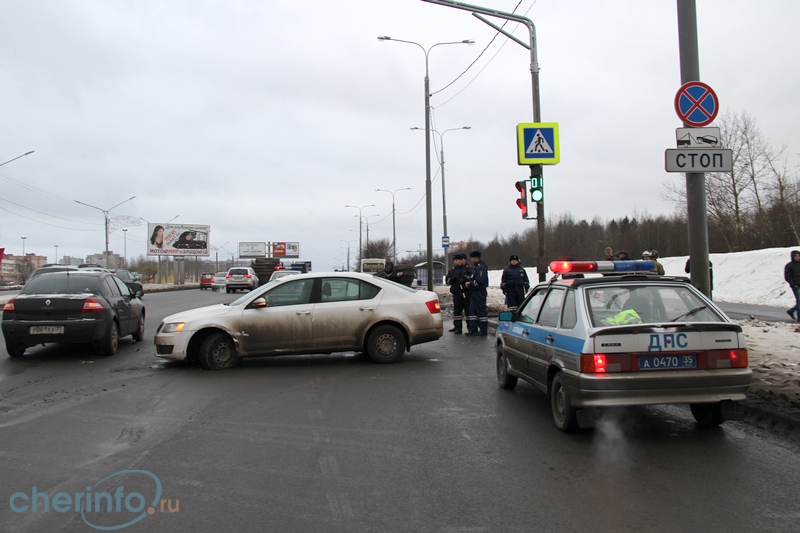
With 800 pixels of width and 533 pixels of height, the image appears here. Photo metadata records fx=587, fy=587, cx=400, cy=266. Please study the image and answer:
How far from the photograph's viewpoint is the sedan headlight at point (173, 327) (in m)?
9.16

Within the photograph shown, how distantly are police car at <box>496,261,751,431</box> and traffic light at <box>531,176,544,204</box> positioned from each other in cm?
709

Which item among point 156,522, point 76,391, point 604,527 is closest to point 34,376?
point 76,391

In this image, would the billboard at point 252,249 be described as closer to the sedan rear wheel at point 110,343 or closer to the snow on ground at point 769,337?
the snow on ground at point 769,337

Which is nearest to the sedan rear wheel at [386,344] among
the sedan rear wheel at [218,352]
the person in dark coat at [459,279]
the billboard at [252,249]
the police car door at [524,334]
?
the sedan rear wheel at [218,352]

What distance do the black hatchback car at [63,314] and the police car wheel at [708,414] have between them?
927 cm

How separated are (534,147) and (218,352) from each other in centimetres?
818

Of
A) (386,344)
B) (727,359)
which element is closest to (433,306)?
(386,344)

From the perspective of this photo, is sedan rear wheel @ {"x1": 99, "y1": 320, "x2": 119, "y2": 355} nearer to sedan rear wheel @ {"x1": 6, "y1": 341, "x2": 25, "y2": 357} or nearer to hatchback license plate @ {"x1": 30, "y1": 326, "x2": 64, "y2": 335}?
hatchback license plate @ {"x1": 30, "y1": 326, "x2": 64, "y2": 335}

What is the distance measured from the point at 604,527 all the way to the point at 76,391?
270 inches

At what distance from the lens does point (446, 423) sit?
5945mm

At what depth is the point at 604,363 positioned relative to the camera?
195 inches

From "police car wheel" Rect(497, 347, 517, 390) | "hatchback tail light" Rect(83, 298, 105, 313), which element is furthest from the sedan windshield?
"hatchback tail light" Rect(83, 298, 105, 313)

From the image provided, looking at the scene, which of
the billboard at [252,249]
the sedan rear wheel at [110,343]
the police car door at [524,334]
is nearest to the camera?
the police car door at [524,334]

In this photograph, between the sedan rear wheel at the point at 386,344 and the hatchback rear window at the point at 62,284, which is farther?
the hatchback rear window at the point at 62,284
